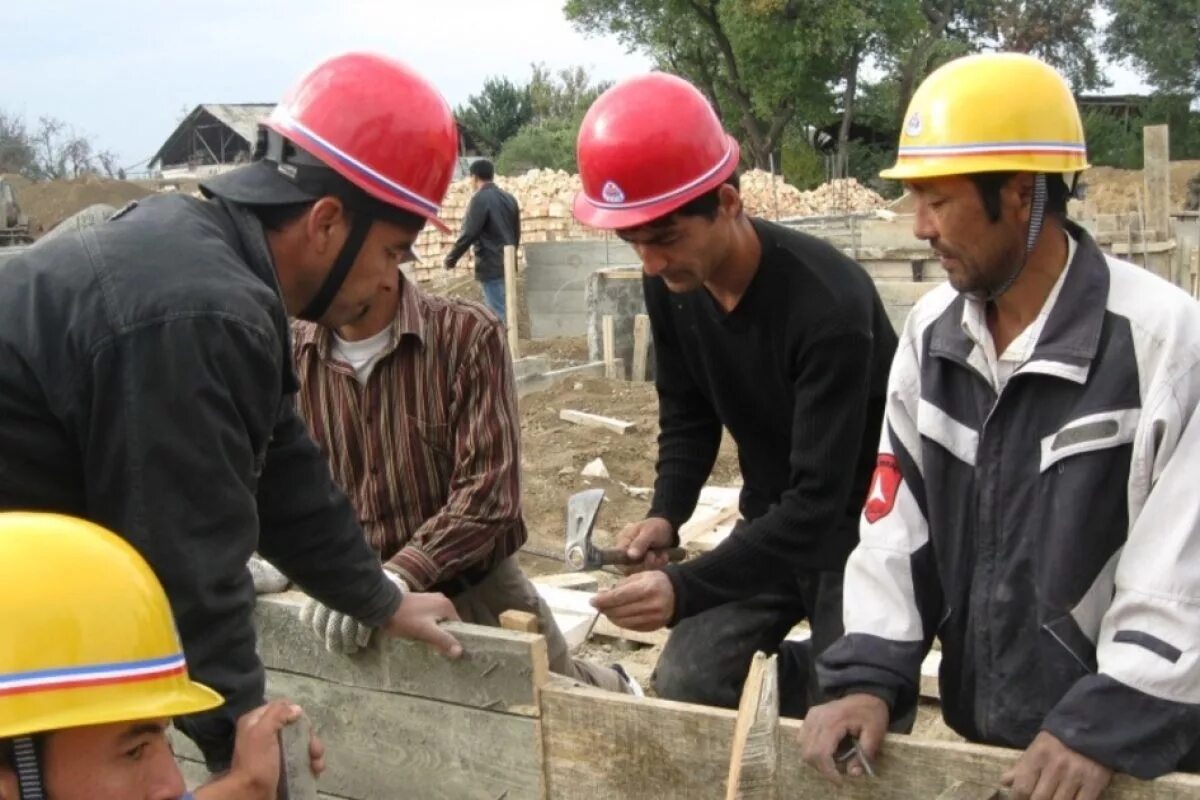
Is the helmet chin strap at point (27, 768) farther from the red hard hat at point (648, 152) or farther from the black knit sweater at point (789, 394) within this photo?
the red hard hat at point (648, 152)

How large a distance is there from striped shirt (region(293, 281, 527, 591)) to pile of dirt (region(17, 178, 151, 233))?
1072 inches

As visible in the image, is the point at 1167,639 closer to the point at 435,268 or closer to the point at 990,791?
the point at 990,791

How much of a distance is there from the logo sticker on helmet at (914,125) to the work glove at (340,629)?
1.67m

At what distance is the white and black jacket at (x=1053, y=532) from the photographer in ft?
7.64

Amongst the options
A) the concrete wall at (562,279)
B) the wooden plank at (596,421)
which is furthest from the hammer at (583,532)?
the concrete wall at (562,279)

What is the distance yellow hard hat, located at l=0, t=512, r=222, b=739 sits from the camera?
1803 millimetres

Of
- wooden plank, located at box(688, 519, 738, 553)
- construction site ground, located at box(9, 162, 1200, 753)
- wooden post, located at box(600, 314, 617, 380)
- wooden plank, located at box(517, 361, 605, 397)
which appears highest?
wooden post, located at box(600, 314, 617, 380)

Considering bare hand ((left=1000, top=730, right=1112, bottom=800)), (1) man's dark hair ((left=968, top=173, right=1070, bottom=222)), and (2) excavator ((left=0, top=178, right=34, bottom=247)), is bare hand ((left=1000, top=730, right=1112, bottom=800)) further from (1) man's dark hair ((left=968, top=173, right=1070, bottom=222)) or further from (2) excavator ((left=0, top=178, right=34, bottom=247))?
(2) excavator ((left=0, top=178, right=34, bottom=247))

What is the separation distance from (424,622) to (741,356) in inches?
44.7

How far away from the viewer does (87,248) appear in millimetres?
2270

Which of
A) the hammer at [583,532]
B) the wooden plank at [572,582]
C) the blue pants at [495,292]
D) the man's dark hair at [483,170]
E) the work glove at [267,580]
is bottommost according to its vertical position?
the wooden plank at [572,582]

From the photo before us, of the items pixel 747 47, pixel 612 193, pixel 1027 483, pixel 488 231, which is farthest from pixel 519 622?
pixel 747 47

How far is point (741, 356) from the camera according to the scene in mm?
3553

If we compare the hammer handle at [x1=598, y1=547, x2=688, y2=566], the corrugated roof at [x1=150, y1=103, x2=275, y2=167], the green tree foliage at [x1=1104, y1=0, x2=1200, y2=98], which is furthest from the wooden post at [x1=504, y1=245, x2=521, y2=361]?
the corrugated roof at [x1=150, y1=103, x2=275, y2=167]
